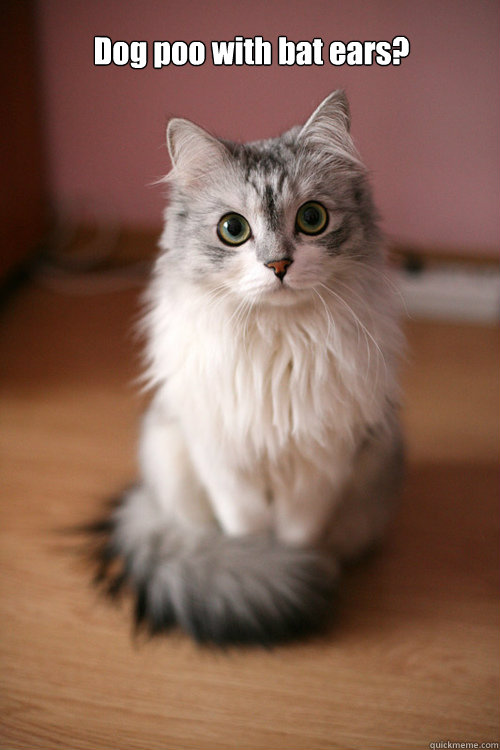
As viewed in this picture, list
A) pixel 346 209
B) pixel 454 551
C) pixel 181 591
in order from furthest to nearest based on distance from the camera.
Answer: pixel 454 551 → pixel 181 591 → pixel 346 209

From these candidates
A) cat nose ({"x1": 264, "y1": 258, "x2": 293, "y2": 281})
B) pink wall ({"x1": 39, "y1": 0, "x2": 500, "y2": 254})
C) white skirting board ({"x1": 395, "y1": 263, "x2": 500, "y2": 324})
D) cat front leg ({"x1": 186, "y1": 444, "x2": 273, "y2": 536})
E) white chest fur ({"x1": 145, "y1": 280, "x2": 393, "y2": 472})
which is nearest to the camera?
cat nose ({"x1": 264, "y1": 258, "x2": 293, "y2": 281})

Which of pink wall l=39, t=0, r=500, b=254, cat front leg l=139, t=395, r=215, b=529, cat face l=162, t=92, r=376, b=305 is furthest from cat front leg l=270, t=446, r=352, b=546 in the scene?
pink wall l=39, t=0, r=500, b=254

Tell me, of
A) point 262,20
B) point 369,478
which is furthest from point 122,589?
point 262,20

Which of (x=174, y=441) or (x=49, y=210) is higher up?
(x=49, y=210)

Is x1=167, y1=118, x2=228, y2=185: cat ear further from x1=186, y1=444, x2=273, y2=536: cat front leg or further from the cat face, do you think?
x1=186, y1=444, x2=273, y2=536: cat front leg

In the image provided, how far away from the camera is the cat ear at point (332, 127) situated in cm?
83

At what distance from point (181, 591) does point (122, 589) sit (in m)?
0.17

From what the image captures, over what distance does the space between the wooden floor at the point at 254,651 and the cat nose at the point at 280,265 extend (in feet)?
2.06

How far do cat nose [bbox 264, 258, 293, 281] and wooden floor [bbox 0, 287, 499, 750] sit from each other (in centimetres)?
63

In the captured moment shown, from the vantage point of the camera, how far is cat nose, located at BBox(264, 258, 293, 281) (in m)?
0.83

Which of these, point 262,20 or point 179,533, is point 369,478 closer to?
point 179,533

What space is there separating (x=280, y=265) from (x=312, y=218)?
0.09 meters

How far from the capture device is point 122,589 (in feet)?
3.90

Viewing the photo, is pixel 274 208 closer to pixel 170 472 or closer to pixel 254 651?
pixel 170 472
